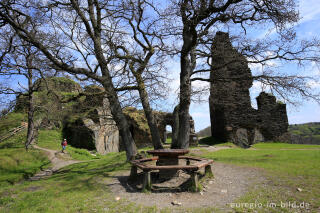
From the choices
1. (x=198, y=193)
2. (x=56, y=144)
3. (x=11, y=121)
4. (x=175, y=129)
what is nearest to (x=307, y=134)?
(x=175, y=129)

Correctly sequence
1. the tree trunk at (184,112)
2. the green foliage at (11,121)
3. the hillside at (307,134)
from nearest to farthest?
1. the tree trunk at (184,112)
2. the green foliage at (11,121)
3. the hillside at (307,134)

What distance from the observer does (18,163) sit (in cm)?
1016

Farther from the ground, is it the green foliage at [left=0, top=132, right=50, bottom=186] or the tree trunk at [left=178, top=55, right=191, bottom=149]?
the tree trunk at [left=178, top=55, right=191, bottom=149]

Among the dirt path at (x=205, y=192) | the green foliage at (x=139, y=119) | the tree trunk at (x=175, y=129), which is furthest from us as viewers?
the green foliage at (x=139, y=119)

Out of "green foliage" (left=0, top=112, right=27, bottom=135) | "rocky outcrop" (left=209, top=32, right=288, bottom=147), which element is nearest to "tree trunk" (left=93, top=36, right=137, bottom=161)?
"rocky outcrop" (left=209, top=32, right=288, bottom=147)

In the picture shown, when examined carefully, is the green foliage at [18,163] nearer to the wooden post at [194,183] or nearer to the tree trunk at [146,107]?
the tree trunk at [146,107]

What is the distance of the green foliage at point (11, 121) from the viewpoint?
53.5 feet

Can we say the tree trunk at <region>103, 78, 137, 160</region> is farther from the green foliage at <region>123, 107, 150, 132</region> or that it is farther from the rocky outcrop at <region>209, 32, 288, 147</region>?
the rocky outcrop at <region>209, 32, 288, 147</region>

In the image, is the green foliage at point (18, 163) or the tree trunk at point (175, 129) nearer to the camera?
the green foliage at point (18, 163)

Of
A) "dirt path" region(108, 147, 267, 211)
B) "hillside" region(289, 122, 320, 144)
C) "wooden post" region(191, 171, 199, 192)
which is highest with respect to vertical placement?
"hillside" region(289, 122, 320, 144)

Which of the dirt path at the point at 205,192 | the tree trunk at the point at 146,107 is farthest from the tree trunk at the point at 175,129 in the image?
the dirt path at the point at 205,192

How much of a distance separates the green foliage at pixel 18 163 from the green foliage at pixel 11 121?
2.40 m

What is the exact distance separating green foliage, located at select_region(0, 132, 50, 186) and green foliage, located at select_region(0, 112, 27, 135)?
2.40 metres

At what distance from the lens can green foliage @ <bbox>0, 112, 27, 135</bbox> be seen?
16.3m
